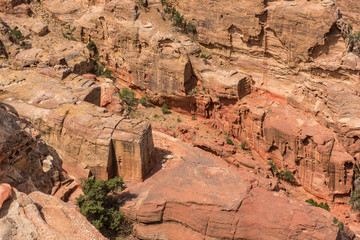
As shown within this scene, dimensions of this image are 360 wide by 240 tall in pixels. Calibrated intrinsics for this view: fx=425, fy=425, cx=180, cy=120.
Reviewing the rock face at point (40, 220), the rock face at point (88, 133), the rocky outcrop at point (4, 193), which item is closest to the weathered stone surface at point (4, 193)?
the rocky outcrop at point (4, 193)

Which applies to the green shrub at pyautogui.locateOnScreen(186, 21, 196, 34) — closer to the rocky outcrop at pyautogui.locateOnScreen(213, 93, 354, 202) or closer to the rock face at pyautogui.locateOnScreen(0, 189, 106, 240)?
the rocky outcrop at pyautogui.locateOnScreen(213, 93, 354, 202)

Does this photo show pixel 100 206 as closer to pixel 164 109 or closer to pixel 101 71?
pixel 164 109

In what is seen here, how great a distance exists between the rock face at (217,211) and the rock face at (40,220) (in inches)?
368

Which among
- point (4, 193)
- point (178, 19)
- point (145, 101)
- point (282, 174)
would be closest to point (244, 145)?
point (282, 174)

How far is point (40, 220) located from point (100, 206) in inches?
375

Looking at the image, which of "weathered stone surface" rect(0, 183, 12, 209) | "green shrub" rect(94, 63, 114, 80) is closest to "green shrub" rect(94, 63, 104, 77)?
"green shrub" rect(94, 63, 114, 80)

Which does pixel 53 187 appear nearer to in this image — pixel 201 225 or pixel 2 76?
pixel 201 225

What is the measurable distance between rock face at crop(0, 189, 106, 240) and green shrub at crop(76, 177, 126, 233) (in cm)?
744

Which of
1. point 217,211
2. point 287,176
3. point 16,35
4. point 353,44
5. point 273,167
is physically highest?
point 353,44

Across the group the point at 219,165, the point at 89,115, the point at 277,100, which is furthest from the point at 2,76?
the point at 277,100

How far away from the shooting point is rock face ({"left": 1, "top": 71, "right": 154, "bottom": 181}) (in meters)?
25.8

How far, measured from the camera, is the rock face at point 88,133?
1017 inches

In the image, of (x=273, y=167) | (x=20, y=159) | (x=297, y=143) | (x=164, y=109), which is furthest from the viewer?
(x=164, y=109)

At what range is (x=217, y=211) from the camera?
23.8m
